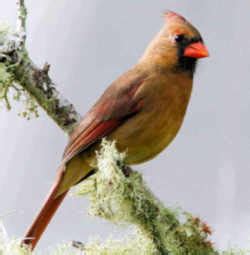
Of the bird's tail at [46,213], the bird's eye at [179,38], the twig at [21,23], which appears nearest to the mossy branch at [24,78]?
the twig at [21,23]

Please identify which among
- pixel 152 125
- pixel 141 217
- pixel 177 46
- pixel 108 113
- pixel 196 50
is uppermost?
pixel 177 46

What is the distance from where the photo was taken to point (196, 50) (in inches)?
134

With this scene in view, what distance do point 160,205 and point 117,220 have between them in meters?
0.18

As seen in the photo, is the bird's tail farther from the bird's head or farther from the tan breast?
the bird's head

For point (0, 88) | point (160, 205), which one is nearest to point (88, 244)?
point (160, 205)

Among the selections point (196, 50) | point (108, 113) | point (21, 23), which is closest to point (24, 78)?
point (21, 23)

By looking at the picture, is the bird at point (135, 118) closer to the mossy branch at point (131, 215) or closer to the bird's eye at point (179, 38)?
the bird's eye at point (179, 38)

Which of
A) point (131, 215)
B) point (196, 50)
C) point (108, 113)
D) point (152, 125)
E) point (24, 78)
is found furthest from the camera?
point (196, 50)

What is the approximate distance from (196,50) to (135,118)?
0.54 metres

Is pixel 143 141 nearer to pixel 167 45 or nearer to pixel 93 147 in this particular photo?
pixel 93 147

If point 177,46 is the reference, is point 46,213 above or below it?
below

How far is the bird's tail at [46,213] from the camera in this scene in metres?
2.79

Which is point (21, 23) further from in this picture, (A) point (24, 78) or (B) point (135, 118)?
(B) point (135, 118)

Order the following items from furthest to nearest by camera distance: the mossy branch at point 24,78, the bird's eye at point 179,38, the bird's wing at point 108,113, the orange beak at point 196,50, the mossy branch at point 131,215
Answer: the bird's eye at point 179,38
the orange beak at point 196,50
the bird's wing at point 108,113
the mossy branch at point 24,78
the mossy branch at point 131,215
